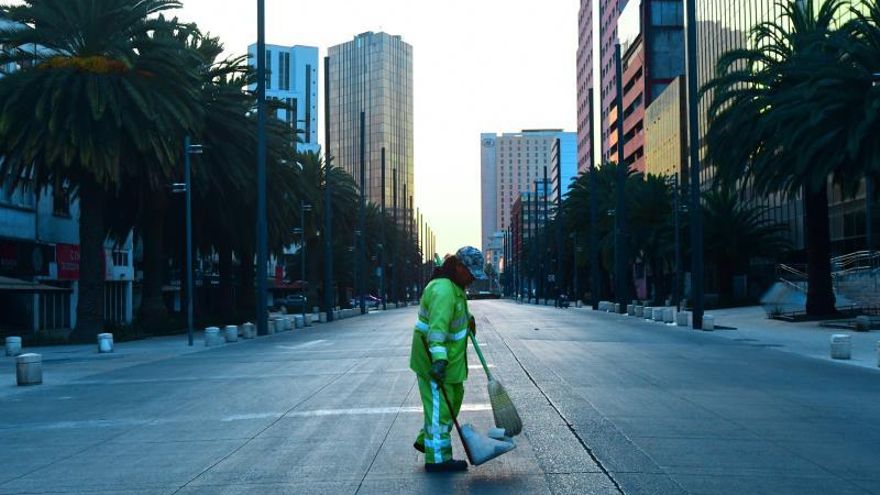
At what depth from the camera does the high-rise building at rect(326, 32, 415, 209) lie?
15975 centimetres

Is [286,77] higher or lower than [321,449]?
higher

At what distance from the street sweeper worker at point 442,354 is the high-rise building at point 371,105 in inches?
5787

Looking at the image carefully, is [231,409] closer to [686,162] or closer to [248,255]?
[248,255]

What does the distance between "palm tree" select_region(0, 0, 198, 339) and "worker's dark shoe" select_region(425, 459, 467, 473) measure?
2587 centimetres

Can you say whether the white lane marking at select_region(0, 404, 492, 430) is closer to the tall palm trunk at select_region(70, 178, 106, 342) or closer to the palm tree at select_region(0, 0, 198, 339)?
the palm tree at select_region(0, 0, 198, 339)

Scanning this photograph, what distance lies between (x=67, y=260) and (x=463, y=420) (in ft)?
137

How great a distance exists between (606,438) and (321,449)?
289cm

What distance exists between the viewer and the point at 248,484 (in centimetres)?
834

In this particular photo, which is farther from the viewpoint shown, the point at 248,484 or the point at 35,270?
the point at 35,270

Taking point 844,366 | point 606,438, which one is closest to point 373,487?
point 606,438

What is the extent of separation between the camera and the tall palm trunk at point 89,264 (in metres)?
35.5

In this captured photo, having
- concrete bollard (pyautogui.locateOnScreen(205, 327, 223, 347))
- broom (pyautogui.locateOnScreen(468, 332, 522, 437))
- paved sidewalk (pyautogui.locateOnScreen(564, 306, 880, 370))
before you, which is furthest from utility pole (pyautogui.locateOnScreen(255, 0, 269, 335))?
broom (pyautogui.locateOnScreen(468, 332, 522, 437))

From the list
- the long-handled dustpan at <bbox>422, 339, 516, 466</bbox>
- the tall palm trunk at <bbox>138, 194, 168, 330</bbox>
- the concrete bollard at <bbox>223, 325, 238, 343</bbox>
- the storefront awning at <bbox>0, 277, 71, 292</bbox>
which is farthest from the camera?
the tall palm trunk at <bbox>138, 194, 168, 330</bbox>

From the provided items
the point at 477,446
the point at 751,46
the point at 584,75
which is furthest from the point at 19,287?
the point at 584,75
